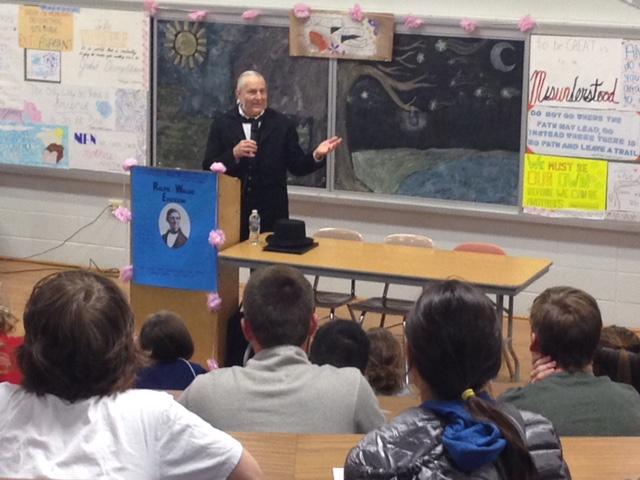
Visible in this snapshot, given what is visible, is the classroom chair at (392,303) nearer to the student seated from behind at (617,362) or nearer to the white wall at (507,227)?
the white wall at (507,227)

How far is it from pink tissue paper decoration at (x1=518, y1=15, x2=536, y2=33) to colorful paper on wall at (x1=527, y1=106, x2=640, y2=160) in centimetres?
47

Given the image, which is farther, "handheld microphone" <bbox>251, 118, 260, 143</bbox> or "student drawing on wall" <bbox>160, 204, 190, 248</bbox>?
"handheld microphone" <bbox>251, 118, 260, 143</bbox>

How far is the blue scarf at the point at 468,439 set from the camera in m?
1.89

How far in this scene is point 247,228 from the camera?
631cm

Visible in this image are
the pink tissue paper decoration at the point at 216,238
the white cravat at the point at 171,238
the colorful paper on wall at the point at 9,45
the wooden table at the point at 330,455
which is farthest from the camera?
the colorful paper on wall at the point at 9,45

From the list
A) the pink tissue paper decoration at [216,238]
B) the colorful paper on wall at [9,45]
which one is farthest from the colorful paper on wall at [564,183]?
the colorful paper on wall at [9,45]

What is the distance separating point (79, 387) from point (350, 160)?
5.37 m

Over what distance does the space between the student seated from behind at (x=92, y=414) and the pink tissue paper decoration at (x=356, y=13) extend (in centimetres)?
528

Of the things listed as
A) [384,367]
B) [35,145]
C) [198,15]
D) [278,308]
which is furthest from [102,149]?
[278,308]

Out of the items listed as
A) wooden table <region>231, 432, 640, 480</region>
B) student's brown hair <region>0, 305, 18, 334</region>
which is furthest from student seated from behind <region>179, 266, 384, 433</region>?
student's brown hair <region>0, 305, 18, 334</region>

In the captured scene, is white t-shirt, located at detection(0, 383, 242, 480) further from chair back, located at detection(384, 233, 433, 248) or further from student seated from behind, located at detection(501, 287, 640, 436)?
chair back, located at detection(384, 233, 433, 248)

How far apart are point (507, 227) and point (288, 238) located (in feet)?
6.04

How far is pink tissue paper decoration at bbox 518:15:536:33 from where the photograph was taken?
684 cm

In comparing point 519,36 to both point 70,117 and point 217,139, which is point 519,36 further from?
point 70,117
